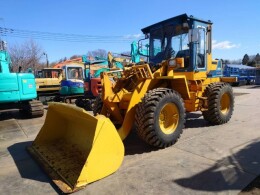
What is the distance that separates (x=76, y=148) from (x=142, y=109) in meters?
1.44

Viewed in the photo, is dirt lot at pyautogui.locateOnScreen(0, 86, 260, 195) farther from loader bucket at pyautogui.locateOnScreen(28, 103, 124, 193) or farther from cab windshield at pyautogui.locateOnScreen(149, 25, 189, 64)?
cab windshield at pyautogui.locateOnScreen(149, 25, 189, 64)

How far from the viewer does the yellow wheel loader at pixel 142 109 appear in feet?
11.9

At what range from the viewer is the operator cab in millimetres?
5973

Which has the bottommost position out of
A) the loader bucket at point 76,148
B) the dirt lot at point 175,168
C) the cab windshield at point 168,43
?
the dirt lot at point 175,168

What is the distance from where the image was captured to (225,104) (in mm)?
6945

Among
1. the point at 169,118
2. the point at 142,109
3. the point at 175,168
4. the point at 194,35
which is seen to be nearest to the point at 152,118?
the point at 142,109

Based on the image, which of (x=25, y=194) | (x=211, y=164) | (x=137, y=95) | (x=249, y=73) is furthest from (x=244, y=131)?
(x=249, y=73)

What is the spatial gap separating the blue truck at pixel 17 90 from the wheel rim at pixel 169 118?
5864 mm

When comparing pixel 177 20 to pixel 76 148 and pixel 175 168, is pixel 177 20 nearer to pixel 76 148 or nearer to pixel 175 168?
pixel 175 168

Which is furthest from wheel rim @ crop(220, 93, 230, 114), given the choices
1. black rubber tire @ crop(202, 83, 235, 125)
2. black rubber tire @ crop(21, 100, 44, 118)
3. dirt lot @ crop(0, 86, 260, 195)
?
black rubber tire @ crop(21, 100, 44, 118)

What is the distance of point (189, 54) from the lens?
598cm

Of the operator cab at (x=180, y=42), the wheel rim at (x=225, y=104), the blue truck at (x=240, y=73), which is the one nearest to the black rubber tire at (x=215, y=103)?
the wheel rim at (x=225, y=104)

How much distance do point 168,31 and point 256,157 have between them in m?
3.71

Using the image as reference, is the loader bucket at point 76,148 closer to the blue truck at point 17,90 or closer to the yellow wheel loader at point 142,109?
the yellow wheel loader at point 142,109
